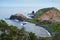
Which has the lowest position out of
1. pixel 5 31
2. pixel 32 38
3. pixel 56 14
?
pixel 56 14

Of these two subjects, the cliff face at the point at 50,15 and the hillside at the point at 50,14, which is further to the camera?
the hillside at the point at 50,14

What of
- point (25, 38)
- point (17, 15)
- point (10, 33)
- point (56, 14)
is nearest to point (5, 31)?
point (10, 33)

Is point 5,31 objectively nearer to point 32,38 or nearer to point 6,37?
point 6,37

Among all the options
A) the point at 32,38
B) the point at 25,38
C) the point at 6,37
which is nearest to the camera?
the point at 6,37

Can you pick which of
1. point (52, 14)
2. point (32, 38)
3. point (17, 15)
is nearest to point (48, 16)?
point (52, 14)

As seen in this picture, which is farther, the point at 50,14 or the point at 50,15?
the point at 50,14

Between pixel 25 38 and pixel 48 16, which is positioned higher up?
pixel 25 38

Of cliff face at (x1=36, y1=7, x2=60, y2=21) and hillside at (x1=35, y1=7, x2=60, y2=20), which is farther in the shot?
hillside at (x1=35, y1=7, x2=60, y2=20)

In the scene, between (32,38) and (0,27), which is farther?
(32,38)

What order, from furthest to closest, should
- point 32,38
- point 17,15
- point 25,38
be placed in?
point 17,15 → point 32,38 → point 25,38
